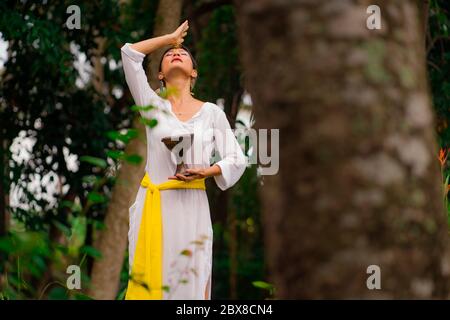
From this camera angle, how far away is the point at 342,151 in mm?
2059

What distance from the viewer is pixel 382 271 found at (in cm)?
216

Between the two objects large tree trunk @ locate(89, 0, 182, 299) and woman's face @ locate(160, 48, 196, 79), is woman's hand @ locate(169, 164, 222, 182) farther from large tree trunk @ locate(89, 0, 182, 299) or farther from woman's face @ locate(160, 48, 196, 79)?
large tree trunk @ locate(89, 0, 182, 299)

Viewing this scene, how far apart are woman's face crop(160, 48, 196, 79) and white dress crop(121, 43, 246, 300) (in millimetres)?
159

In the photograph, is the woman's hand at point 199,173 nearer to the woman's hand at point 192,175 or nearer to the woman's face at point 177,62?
the woman's hand at point 192,175

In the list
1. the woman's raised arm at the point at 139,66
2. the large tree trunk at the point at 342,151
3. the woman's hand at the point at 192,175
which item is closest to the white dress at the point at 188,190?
the woman's raised arm at the point at 139,66

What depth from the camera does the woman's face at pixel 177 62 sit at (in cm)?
496

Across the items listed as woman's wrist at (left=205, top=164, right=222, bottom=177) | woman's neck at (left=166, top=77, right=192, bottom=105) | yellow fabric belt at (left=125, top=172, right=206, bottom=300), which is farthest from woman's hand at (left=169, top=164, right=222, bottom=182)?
woman's neck at (left=166, top=77, right=192, bottom=105)

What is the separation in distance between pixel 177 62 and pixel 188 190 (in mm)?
691

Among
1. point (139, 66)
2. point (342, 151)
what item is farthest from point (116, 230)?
point (342, 151)

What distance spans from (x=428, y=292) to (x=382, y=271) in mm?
145

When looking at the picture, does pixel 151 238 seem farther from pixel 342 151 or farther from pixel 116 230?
pixel 116 230

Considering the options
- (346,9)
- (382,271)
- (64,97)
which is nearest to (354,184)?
(382,271)

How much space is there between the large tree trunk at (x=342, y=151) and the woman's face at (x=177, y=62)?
9.11 ft

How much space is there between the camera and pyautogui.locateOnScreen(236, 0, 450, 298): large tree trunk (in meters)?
2.07
